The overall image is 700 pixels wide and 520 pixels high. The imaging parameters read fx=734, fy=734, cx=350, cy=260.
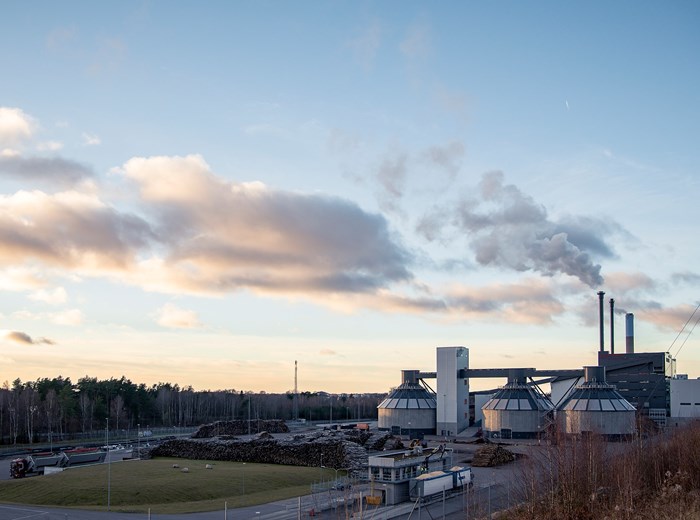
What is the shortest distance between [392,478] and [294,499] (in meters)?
7.05

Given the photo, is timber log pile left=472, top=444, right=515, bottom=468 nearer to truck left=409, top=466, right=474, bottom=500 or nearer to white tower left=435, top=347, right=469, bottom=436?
truck left=409, top=466, right=474, bottom=500

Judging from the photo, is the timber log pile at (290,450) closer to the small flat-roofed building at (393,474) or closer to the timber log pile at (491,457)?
the timber log pile at (491,457)

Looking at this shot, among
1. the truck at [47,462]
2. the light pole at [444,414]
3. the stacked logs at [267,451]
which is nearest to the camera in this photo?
the truck at [47,462]

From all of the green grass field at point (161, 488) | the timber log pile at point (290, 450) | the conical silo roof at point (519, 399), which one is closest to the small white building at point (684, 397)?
the conical silo roof at point (519, 399)

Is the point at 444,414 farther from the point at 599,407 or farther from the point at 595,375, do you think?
the point at 599,407

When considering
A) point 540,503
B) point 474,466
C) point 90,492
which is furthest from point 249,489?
point 540,503

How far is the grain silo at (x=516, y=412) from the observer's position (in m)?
86.2

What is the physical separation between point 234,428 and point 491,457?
42.6m

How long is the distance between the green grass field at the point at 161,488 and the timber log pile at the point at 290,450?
10.8 ft

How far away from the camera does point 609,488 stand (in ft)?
108

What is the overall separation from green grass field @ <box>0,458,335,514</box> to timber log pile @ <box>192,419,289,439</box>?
100 feet

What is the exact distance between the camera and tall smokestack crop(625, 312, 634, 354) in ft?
348

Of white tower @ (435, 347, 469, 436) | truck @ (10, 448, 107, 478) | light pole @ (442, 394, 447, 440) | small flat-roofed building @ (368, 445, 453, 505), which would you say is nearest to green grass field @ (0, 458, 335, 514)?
small flat-roofed building @ (368, 445, 453, 505)

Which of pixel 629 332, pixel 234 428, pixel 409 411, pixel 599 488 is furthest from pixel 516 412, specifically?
pixel 599 488
